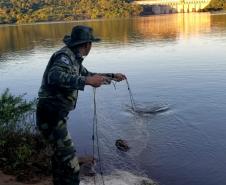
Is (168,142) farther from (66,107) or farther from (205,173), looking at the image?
(66,107)

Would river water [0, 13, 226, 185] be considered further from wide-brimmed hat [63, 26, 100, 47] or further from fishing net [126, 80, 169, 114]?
wide-brimmed hat [63, 26, 100, 47]

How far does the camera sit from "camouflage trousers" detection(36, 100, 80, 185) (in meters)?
6.69

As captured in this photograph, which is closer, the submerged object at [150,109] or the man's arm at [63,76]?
the man's arm at [63,76]

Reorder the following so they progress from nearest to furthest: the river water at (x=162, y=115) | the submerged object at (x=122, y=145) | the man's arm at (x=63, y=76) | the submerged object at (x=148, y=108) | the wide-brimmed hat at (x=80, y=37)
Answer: the man's arm at (x=63, y=76), the wide-brimmed hat at (x=80, y=37), the river water at (x=162, y=115), the submerged object at (x=122, y=145), the submerged object at (x=148, y=108)

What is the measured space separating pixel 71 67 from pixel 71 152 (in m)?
1.40

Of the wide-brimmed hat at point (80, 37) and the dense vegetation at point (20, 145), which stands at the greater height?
the wide-brimmed hat at point (80, 37)

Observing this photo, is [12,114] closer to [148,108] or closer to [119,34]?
[148,108]

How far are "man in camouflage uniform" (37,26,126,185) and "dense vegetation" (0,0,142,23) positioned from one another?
128526mm

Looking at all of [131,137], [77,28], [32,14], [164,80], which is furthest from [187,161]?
[32,14]

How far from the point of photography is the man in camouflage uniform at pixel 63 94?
6152mm

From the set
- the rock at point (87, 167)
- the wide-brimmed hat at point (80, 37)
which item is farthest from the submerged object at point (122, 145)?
the wide-brimmed hat at point (80, 37)

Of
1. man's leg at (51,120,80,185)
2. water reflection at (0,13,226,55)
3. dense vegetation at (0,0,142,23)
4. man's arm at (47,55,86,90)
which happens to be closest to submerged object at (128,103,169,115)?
man's leg at (51,120,80,185)

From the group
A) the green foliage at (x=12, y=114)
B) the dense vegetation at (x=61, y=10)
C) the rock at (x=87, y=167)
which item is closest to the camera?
the rock at (x=87, y=167)

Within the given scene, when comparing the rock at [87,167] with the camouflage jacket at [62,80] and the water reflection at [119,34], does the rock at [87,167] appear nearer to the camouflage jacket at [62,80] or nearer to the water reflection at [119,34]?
the camouflage jacket at [62,80]
